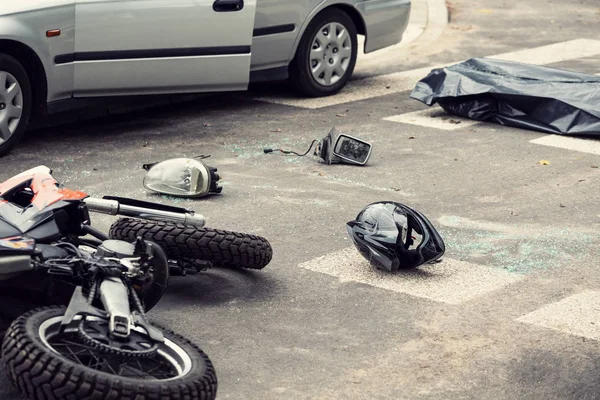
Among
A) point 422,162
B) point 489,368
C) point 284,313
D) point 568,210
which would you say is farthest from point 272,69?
point 489,368

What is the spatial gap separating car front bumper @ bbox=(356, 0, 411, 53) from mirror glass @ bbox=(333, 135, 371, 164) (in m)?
2.88

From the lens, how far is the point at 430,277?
580 centimetres

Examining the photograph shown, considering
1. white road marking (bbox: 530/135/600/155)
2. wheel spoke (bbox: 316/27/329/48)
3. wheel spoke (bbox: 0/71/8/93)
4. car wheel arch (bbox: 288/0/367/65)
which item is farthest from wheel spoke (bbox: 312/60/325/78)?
wheel spoke (bbox: 0/71/8/93)

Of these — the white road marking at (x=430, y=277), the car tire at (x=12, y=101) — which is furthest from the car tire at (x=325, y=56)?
the white road marking at (x=430, y=277)

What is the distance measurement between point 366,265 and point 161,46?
3581 millimetres

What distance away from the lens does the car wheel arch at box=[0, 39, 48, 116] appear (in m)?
8.20

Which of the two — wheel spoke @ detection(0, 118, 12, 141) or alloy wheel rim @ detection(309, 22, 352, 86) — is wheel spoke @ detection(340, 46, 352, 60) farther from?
wheel spoke @ detection(0, 118, 12, 141)

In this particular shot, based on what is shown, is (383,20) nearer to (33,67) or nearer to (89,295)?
(33,67)

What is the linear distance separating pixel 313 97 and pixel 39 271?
675 centimetres

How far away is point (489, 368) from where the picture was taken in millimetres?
4637

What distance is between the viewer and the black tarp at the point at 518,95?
938cm

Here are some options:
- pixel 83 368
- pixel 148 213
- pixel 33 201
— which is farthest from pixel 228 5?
pixel 83 368

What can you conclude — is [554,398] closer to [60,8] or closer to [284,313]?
[284,313]

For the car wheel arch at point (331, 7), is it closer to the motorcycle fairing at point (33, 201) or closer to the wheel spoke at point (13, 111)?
the wheel spoke at point (13, 111)
